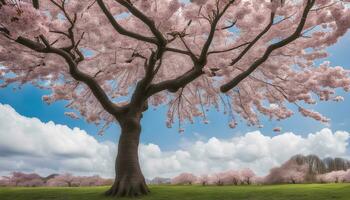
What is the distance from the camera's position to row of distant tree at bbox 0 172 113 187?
22703 mm

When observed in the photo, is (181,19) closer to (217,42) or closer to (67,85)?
(217,42)

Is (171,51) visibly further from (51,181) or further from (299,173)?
(51,181)

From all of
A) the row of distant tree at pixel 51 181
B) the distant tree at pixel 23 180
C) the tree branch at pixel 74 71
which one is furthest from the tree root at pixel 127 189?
the distant tree at pixel 23 180

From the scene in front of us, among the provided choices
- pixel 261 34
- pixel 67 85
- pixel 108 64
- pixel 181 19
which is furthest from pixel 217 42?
pixel 67 85

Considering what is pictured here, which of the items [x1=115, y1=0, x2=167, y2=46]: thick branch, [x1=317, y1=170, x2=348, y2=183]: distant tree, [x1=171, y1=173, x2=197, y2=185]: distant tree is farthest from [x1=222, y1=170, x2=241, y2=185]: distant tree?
[x1=115, y1=0, x2=167, y2=46]: thick branch

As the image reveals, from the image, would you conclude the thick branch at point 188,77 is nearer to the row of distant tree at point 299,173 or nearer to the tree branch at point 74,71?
the tree branch at point 74,71

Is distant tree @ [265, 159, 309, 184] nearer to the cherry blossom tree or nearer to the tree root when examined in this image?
the cherry blossom tree

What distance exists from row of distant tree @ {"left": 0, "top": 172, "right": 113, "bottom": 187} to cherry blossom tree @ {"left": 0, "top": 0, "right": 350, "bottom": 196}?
636 cm

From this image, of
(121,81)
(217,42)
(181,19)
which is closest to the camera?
(181,19)

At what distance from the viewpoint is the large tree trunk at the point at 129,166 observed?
1445 centimetres

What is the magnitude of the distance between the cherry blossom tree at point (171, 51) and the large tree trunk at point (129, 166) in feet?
0.14

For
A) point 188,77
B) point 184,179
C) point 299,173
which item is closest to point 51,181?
point 184,179

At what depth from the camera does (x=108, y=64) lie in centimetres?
1741

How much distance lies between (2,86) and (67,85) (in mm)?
3257
